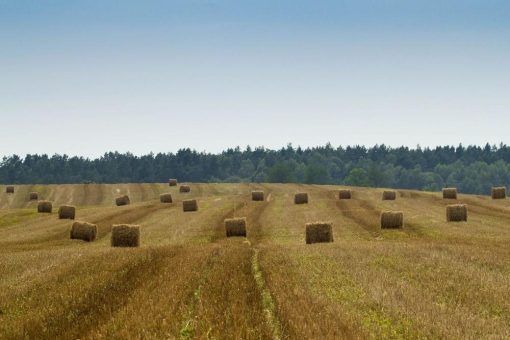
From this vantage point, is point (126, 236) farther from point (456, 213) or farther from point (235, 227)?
point (456, 213)

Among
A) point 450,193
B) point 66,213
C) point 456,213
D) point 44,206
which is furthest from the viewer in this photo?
point 450,193

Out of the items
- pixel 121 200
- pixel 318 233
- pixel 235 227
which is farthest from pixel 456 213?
pixel 121 200

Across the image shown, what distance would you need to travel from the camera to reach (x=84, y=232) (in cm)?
3328

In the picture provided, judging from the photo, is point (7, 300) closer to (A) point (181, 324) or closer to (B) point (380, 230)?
(A) point (181, 324)

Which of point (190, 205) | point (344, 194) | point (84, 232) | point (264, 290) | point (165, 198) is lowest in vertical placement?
point (84, 232)

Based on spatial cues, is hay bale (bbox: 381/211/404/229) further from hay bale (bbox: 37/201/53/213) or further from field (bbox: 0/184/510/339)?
hay bale (bbox: 37/201/53/213)

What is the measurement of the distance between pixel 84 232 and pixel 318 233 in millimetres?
13517

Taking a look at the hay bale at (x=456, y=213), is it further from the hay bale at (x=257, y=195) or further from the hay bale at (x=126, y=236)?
the hay bale at (x=257, y=195)

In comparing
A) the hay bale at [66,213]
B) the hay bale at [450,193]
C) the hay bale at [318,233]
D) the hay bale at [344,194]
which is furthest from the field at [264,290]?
the hay bale at [344,194]

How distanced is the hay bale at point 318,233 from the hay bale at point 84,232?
41.2 ft

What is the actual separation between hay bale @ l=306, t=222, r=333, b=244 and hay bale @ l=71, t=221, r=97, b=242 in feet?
41.2

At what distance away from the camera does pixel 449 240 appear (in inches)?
1110

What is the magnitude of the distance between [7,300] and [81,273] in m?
3.37

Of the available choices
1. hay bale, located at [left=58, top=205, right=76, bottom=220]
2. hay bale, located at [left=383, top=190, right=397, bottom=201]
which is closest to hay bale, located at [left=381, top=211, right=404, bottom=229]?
hay bale, located at [left=58, top=205, right=76, bottom=220]
